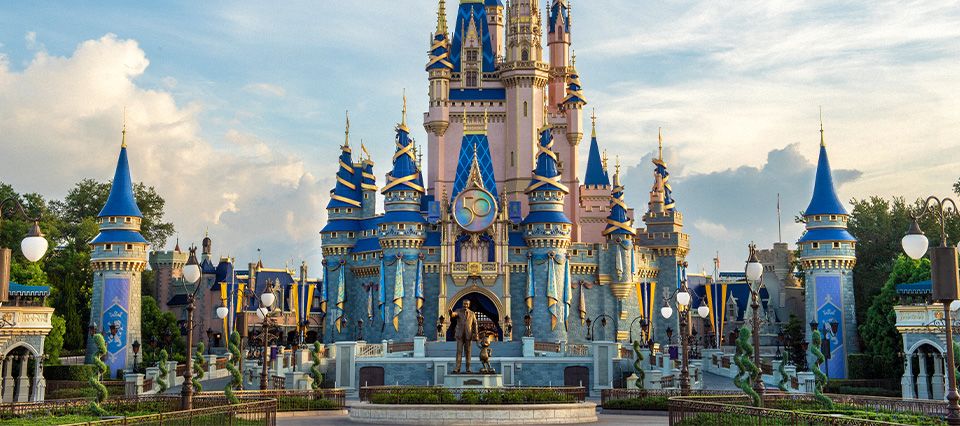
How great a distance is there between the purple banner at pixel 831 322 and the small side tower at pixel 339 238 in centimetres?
3131

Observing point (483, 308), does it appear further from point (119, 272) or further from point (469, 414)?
point (469, 414)

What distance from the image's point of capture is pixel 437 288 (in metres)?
75.9

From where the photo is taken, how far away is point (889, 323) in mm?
60094

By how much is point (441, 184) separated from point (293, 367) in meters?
26.9

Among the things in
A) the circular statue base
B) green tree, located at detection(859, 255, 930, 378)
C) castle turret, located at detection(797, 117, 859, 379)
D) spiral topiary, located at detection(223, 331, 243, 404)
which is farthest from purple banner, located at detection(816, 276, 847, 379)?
spiral topiary, located at detection(223, 331, 243, 404)

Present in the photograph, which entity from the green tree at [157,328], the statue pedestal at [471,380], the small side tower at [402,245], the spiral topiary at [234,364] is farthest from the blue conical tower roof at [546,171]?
the statue pedestal at [471,380]

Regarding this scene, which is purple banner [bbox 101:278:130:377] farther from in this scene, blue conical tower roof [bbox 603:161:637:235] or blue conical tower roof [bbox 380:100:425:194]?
blue conical tower roof [bbox 603:161:637:235]

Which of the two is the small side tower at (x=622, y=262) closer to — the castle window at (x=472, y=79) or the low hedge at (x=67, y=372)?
the castle window at (x=472, y=79)

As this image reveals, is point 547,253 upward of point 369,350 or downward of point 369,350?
upward

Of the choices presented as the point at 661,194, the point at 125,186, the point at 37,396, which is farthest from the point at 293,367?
the point at 661,194

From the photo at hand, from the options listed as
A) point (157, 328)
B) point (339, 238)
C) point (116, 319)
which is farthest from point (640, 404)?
point (157, 328)

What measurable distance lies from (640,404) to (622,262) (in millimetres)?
37752

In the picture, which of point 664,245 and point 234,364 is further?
point 664,245

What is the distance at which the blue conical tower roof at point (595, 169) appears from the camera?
292 feet
